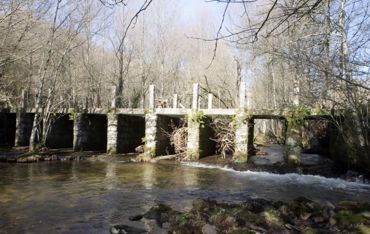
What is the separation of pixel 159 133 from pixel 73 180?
6.44 metres

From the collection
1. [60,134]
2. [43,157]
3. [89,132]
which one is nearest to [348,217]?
[43,157]

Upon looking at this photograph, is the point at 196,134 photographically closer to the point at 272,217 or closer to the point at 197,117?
the point at 197,117

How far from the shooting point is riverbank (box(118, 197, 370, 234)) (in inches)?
228

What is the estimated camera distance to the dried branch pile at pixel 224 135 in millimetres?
16950

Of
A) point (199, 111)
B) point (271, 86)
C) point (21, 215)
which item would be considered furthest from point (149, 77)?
point (21, 215)

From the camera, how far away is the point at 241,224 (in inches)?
233

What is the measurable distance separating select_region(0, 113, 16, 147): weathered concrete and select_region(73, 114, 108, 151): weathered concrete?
5.51 metres

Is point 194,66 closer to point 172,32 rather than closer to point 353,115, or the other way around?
point 172,32

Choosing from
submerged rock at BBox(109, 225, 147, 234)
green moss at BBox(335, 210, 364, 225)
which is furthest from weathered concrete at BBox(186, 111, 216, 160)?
submerged rock at BBox(109, 225, 147, 234)

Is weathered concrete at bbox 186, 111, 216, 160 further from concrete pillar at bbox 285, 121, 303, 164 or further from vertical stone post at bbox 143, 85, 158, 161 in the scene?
concrete pillar at bbox 285, 121, 303, 164

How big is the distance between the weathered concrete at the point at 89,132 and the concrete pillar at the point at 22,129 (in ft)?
12.0

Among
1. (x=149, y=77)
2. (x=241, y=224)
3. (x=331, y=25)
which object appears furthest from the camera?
(x=149, y=77)

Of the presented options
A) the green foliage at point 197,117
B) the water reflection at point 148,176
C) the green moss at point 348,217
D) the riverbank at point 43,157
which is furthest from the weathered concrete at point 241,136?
the green moss at point 348,217

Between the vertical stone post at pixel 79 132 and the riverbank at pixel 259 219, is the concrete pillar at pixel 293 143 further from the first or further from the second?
the vertical stone post at pixel 79 132
